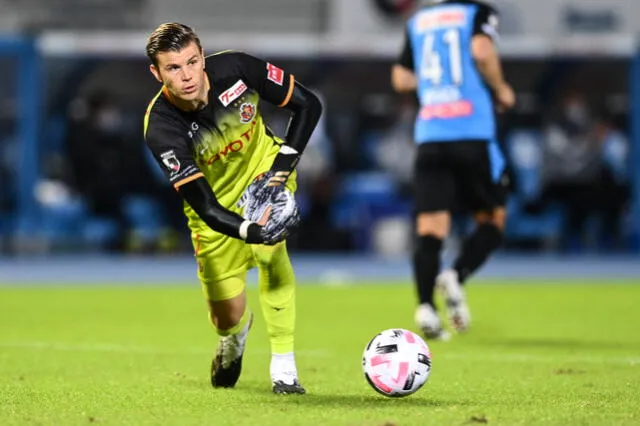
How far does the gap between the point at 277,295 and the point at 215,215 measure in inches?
24.5

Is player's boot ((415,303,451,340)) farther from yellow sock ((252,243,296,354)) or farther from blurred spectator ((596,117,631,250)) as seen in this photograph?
blurred spectator ((596,117,631,250))

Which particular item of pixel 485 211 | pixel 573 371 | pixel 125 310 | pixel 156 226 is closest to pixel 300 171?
pixel 156 226

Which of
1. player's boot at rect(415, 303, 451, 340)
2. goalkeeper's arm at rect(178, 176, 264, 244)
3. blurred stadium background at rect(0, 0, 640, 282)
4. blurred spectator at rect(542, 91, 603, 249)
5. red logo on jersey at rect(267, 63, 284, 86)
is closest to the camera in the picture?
goalkeeper's arm at rect(178, 176, 264, 244)

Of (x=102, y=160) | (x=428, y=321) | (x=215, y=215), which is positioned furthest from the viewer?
(x=102, y=160)

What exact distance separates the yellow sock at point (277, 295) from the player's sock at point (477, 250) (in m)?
3.29

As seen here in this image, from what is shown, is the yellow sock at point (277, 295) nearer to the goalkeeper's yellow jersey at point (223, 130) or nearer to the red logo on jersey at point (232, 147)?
the goalkeeper's yellow jersey at point (223, 130)

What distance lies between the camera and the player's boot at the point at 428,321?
8727mm

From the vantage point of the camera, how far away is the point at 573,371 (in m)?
7.27

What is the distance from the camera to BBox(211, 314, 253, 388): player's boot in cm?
662

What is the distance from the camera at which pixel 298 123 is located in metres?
6.48

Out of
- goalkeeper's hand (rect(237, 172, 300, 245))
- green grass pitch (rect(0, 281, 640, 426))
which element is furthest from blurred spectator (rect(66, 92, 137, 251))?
goalkeeper's hand (rect(237, 172, 300, 245))

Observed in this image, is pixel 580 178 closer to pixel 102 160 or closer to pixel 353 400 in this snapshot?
pixel 102 160

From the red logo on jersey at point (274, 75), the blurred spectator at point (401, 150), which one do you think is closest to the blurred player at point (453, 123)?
the red logo on jersey at point (274, 75)

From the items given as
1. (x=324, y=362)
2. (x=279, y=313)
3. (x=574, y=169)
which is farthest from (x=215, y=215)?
(x=574, y=169)
